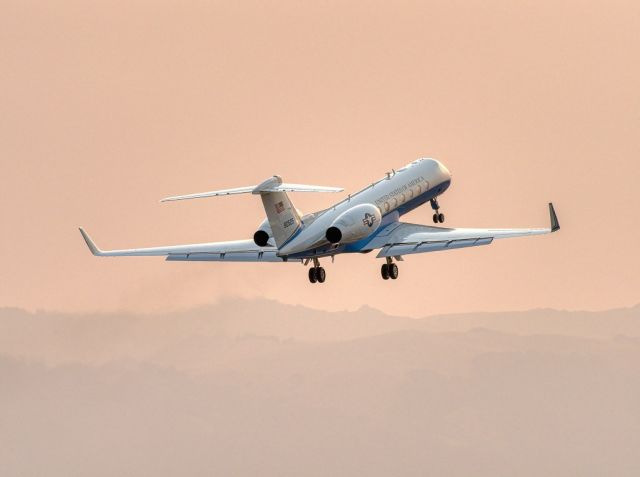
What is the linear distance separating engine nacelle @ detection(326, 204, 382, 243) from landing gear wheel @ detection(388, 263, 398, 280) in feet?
16.8

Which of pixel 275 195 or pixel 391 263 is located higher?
pixel 275 195

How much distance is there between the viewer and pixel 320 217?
284 ft

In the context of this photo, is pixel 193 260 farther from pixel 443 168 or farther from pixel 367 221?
pixel 443 168

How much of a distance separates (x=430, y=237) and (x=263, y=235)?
1048cm

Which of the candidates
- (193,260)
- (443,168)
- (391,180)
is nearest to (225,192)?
(193,260)

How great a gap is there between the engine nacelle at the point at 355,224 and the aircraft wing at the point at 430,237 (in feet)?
9.20

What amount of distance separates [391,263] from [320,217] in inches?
277

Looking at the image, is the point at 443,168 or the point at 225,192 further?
the point at 443,168

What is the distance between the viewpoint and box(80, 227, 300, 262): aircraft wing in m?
88.8

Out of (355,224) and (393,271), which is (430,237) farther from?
(355,224)

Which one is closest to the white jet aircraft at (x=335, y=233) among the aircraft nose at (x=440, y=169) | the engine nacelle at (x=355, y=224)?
the engine nacelle at (x=355, y=224)

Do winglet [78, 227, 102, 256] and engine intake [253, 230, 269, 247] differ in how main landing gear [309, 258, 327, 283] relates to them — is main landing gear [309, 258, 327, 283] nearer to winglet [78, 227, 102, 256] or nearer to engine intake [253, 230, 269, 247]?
engine intake [253, 230, 269, 247]

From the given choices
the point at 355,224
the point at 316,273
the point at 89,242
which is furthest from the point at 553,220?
the point at 89,242

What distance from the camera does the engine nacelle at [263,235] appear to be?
84.1 metres
